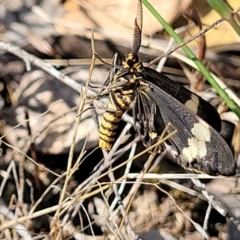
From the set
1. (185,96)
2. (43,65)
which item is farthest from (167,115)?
(43,65)

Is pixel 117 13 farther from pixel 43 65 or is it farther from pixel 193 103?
pixel 193 103

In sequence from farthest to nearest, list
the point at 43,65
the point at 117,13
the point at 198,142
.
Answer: the point at 117,13, the point at 43,65, the point at 198,142

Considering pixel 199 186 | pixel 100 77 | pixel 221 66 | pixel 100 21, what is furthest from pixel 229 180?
pixel 100 21

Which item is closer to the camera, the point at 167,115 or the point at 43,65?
the point at 167,115

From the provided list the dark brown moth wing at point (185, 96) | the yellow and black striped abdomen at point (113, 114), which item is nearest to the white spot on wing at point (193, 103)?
the dark brown moth wing at point (185, 96)

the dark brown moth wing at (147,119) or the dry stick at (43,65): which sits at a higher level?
the dry stick at (43,65)

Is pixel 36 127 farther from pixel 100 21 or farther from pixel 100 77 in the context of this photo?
pixel 100 21

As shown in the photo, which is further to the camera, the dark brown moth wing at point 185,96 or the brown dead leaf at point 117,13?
the brown dead leaf at point 117,13

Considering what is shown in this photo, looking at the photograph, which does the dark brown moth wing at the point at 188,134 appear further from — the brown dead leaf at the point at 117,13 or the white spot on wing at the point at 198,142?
the brown dead leaf at the point at 117,13

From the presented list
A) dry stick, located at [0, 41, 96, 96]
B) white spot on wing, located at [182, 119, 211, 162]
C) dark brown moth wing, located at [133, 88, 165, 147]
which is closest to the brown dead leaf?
dry stick, located at [0, 41, 96, 96]
